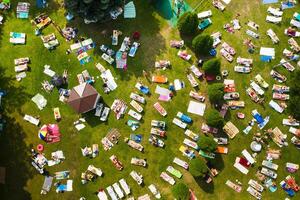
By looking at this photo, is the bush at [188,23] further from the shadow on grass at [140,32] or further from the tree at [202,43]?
the shadow on grass at [140,32]

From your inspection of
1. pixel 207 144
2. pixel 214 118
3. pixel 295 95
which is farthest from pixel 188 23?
pixel 295 95

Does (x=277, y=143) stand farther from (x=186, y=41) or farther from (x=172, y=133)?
(x=186, y=41)

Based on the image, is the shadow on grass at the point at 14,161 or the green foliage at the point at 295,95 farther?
the shadow on grass at the point at 14,161

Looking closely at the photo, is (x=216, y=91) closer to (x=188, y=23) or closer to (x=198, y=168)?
(x=188, y=23)

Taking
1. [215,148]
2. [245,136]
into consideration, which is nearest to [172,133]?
[215,148]

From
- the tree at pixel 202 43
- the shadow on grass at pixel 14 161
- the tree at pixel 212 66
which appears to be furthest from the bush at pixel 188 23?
the shadow on grass at pixel 14 161

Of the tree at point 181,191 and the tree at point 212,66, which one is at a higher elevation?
the tree at point 212,66

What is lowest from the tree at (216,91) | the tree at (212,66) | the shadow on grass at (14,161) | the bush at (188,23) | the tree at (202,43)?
the shadow on grass at (14,161)
